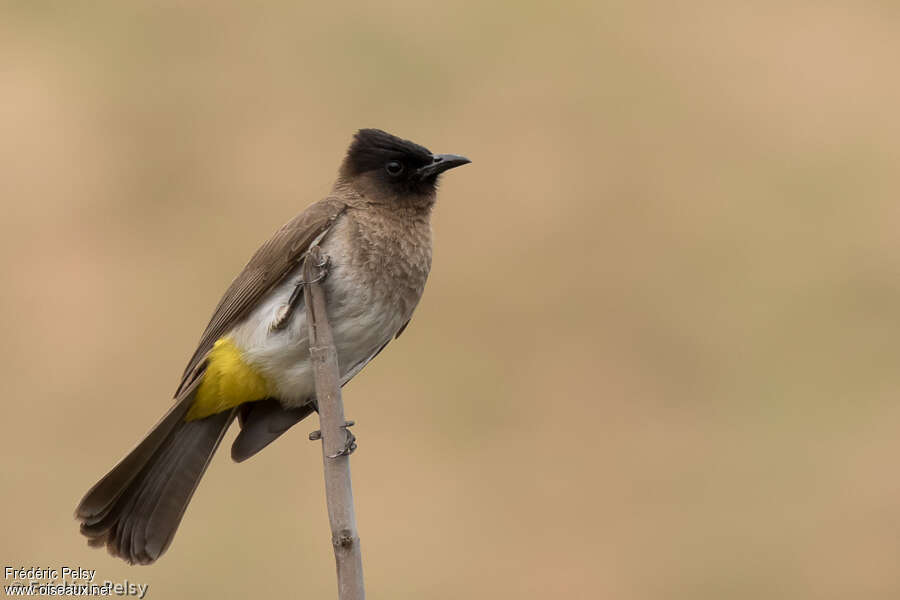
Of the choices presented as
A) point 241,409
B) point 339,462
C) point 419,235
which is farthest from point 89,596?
point 419,235

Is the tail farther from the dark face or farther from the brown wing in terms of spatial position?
the dark face

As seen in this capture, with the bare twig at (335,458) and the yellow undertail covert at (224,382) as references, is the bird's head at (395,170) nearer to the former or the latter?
the yellow undertail covert at (224,382)

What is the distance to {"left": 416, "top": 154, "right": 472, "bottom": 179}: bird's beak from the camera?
313 cm

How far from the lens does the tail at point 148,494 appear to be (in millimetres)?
2770

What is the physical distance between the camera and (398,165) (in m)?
3.24

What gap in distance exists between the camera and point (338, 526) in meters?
1.88

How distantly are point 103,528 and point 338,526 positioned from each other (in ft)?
3.67

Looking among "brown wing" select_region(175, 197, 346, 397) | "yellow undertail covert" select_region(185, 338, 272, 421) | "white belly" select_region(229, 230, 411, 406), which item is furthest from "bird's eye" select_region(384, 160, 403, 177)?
"yellow undertail covert" select_region(185, 338, 272, 421)

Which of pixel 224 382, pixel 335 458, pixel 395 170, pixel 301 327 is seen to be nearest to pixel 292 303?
pixel 301 327

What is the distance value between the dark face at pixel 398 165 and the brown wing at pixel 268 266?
7.0 inches

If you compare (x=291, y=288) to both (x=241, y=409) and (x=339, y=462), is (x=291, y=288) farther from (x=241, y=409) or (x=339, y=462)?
Result: (x=339, y=462)

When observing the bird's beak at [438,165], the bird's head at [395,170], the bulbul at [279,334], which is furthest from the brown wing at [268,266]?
the bird's beak at [438,165]

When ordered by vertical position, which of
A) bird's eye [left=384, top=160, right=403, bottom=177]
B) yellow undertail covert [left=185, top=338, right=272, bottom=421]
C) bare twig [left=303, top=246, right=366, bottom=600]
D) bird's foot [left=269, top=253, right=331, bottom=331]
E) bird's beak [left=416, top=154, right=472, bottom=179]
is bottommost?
bare twig [left=303, top=246, right=366, bottom=600]

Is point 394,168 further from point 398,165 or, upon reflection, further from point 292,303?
point 292,303
